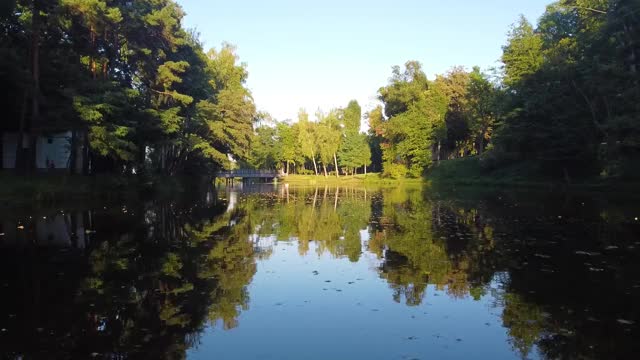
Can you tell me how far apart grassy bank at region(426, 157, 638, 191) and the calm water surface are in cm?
2323

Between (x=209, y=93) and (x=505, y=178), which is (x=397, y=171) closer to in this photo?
(x=505, y=178)

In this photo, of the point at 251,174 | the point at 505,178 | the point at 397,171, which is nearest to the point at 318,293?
the point at 505,178

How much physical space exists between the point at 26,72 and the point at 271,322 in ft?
75.7

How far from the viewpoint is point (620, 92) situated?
3503cm

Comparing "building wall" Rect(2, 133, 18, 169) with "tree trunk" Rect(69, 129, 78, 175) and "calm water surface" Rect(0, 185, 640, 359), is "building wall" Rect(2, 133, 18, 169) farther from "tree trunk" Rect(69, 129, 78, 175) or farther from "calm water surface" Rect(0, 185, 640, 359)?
"calm water surface" Rect(0, 185, 640, 359)

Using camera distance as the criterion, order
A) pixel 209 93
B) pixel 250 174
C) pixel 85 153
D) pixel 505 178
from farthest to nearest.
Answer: pixel 250 174
pixel 209 93
pixel 505 178
pixel 85 153

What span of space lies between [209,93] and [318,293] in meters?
47.2

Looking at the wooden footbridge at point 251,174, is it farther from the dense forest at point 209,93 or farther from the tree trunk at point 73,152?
the tree trunk at point 73,152

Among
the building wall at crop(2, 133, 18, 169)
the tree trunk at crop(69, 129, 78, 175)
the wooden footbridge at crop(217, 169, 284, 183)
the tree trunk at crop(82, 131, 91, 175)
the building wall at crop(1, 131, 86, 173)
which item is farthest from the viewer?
the wooden footbridge at crop(217, 169, 284, 183)

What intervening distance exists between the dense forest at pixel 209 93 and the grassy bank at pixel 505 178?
1.04m

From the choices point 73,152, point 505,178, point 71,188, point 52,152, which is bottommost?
point 71,188

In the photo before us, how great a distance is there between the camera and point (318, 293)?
8539 mm

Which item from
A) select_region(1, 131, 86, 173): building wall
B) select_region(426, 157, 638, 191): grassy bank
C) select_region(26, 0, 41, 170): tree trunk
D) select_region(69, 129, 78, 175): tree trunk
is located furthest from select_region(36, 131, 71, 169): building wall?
select_region(426, 157, 638, 191): grassy bank

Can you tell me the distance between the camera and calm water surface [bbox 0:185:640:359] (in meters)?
5.91
